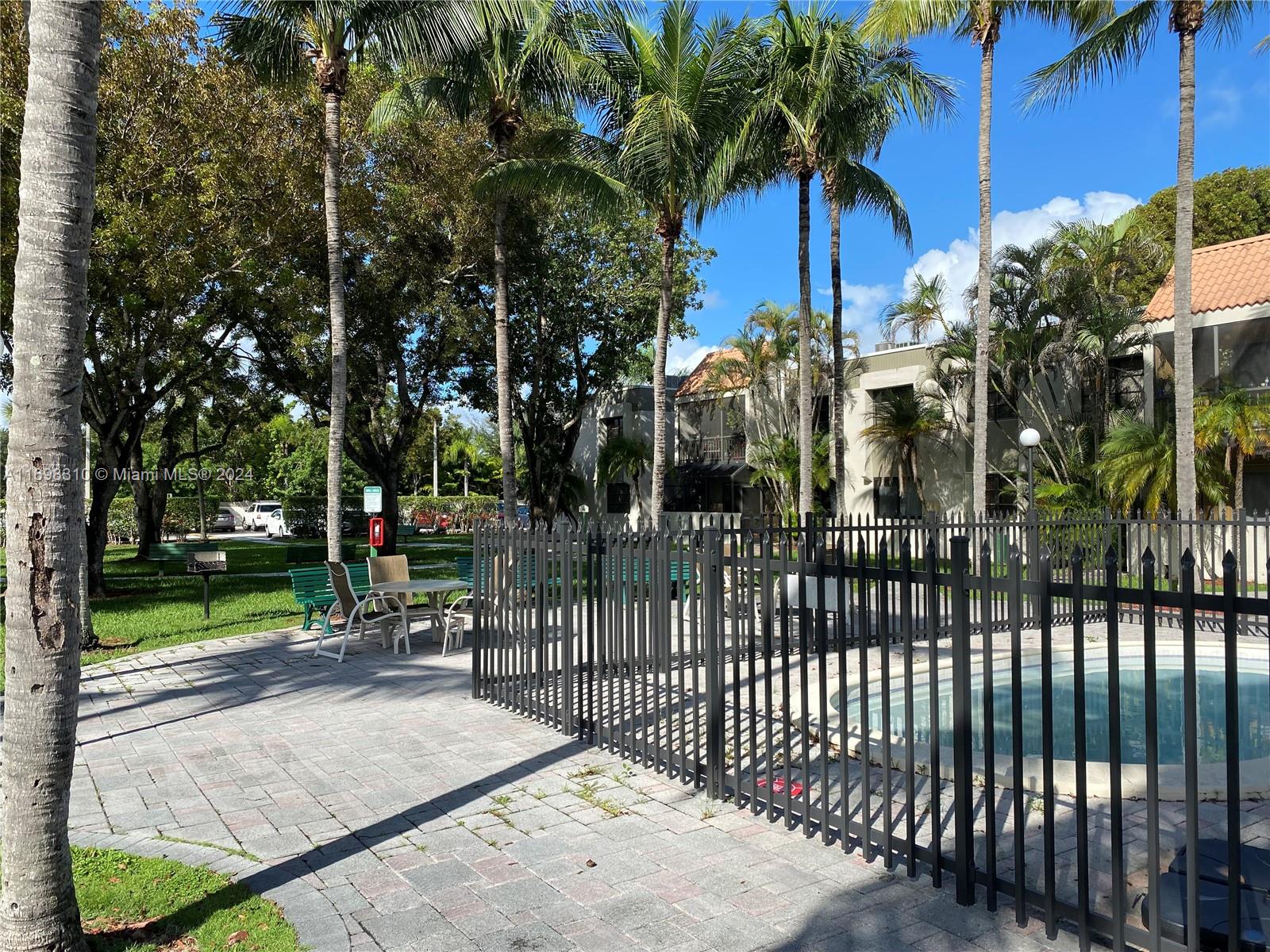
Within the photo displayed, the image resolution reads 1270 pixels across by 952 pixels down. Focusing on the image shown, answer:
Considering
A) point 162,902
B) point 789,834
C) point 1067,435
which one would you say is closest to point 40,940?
point 162,902

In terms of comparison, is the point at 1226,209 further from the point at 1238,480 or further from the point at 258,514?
the point at 258,514

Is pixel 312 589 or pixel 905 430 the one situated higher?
pixel 905 430

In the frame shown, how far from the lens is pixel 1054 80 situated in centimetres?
1694

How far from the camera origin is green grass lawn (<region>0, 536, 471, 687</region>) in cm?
1197

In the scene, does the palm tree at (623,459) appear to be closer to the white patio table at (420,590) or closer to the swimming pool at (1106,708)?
the white patio table at (420,590)

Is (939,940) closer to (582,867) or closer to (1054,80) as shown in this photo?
(582,867)

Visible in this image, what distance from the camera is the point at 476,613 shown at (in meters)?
7.79

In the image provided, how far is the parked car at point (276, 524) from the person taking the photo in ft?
153

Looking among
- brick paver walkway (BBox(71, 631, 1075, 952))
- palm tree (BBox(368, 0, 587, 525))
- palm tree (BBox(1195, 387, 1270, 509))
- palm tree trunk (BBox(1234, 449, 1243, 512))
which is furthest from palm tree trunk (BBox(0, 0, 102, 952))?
palm tree trunk (BBox(1234, 449, 1243, 512))

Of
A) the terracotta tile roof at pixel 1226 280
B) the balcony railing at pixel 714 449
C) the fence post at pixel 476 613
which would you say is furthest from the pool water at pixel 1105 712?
the balcony railing at pixel 714 449

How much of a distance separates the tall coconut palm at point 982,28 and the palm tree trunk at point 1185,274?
218cm

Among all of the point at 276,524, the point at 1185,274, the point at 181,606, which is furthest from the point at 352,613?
the point at 276,524

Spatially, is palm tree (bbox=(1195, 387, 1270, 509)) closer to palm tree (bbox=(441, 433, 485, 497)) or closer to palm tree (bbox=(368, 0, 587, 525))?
palm tree (bbox=(368, 0, 587, 525))

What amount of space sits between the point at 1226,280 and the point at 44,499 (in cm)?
2191
